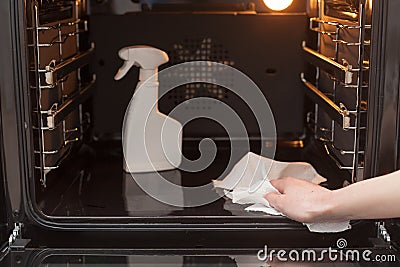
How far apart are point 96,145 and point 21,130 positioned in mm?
596

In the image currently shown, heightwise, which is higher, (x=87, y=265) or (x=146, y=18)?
(x=146, y=18)

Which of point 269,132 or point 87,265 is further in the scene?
point 269,132

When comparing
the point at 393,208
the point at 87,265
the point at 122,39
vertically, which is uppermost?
the point at 122,39

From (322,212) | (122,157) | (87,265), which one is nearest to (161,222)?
(87,265)

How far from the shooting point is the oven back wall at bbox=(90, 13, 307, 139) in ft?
5.60

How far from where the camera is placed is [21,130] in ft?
3.79

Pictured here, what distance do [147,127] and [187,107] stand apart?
26 centimetres

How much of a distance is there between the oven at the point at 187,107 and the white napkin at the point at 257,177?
4cm

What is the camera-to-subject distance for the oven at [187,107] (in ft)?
3.76

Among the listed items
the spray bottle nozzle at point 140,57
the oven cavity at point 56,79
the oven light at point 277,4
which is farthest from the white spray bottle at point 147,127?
the oven light at point 277,4

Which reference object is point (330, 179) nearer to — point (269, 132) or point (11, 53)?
point (269, 132)

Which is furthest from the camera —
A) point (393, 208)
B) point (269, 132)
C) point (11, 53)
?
point (269, 132)

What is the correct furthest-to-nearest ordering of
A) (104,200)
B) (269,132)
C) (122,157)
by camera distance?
(269,132)
(122,157)
(104,200)

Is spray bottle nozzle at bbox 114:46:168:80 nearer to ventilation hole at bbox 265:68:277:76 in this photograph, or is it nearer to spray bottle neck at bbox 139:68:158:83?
spray bottle neck at bbox 139:68:158:83
